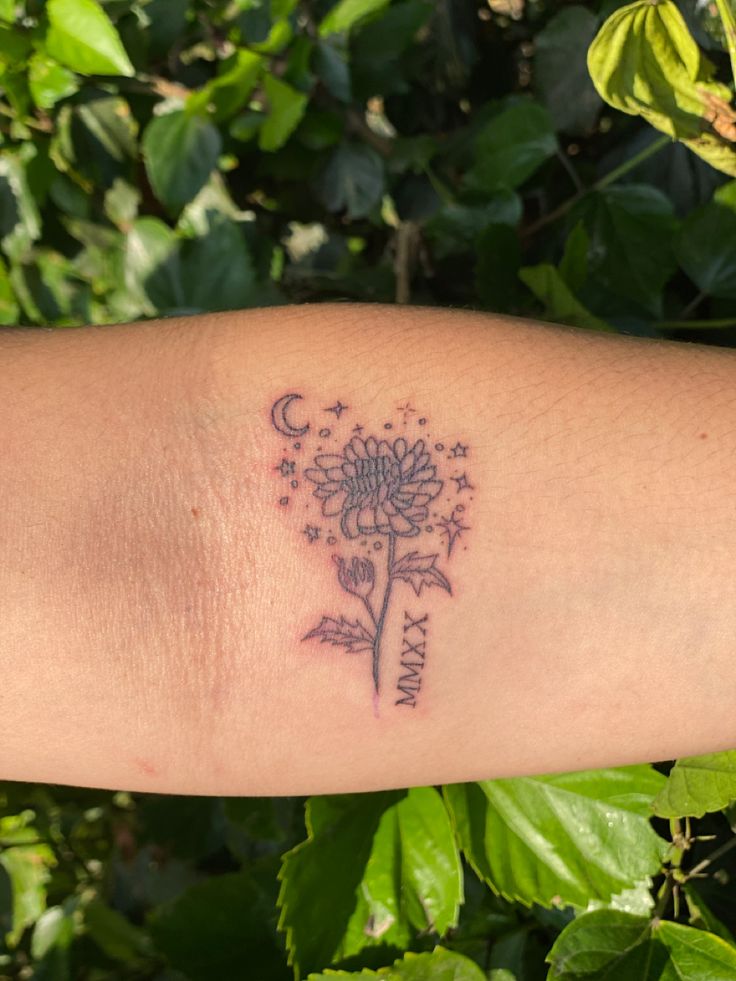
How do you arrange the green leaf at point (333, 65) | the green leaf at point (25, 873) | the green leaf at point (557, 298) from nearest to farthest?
the green leaf at point (557, 298) → the green leaf at point (333, 65) → the green leaf at point (25, 873)

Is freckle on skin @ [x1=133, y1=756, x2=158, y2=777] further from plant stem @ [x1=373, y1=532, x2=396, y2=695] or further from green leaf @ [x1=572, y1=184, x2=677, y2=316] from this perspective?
green leaf @ [x1=572, y1=184, x2=677, y2=316]

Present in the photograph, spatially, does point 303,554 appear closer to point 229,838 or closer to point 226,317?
point 226,317

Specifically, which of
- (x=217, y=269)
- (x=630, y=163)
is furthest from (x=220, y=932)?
(x=630, y=163)

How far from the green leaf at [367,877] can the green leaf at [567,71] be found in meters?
Result: 0.80

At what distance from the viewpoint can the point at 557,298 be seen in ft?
3.17

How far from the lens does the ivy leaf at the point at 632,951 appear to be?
0.78 meters

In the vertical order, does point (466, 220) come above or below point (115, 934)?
above

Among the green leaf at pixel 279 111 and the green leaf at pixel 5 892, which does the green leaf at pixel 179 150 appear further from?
the green leaf at pixel 5 892

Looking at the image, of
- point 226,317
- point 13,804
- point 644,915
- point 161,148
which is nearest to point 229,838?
point 13,804

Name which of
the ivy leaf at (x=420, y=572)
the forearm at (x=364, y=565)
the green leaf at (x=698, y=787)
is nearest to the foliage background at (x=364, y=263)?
the green leaf at (x=698, y=787)

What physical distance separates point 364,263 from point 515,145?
343mm

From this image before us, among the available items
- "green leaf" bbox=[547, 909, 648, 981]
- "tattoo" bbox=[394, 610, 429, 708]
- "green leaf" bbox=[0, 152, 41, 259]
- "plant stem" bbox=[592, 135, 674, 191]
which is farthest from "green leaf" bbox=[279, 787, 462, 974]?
"green leaf" bbox=[0, 152, 41, 259]

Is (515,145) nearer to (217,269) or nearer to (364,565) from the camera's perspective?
(217,269)

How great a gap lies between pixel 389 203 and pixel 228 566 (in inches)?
29.4
